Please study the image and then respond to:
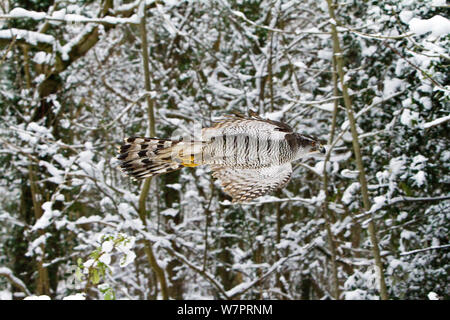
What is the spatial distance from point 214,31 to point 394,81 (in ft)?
11.8

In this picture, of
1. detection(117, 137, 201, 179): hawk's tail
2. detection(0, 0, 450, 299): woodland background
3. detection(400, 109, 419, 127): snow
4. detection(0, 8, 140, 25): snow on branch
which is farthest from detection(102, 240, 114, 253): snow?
detection(400, 109, 419, 127): snow

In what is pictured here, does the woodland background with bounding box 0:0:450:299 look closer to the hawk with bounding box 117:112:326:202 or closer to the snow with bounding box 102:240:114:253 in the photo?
the snow with bounding box 102:240:114:253

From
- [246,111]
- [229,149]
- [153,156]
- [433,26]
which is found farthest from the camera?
[246,111]

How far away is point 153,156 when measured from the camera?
0.91 meters

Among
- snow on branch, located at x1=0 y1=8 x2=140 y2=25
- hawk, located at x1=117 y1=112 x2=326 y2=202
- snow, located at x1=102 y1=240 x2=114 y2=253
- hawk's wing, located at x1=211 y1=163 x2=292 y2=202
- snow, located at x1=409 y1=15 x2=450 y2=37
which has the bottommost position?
snow, located at x1=102 y1=240 x2=114 y2=253

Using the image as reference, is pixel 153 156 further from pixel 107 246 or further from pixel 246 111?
pixel 246 111

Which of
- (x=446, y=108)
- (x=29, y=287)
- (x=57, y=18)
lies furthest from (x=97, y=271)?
(x=29, y=287)

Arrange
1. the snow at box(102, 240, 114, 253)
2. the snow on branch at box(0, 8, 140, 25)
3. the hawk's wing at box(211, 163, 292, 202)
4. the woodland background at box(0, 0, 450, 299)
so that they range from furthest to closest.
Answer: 1. the woodland background at box(0, 0, 450, 299)
2. the snow on branch at box(0, 8, 140, 25)
3. the snow at box(102, 240, 114, 253)
4. the hawk's wing at box(211, 163, 292, 202)

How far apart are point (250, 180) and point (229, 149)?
218 millimetres

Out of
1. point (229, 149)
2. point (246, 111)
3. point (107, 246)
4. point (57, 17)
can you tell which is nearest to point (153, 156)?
point (229, 149)

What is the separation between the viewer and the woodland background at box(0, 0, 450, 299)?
303 centimetres

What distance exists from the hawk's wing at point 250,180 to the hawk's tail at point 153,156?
0.30 feet

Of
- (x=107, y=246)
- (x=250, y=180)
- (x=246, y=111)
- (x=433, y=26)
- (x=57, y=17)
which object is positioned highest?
(x=57, y=17)

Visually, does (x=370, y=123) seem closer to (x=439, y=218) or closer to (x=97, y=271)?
(x=439, y=218)
